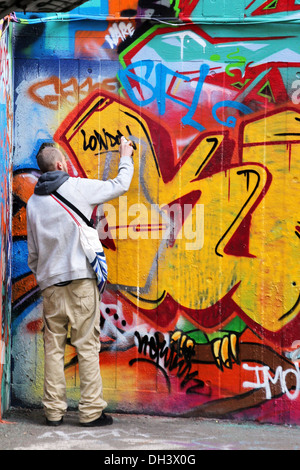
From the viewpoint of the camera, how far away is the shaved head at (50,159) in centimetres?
448

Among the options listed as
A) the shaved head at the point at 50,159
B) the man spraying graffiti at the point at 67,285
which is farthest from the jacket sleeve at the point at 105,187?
the shaved head at the point at 50,159

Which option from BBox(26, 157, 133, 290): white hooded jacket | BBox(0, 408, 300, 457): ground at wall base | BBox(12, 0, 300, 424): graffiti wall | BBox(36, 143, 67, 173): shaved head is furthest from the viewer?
BBox(12, 0, 300, 424): graffiti wall

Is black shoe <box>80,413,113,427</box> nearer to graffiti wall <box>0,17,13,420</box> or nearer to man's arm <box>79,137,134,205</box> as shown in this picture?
graffiti wall <box>0,17,13,420</box>

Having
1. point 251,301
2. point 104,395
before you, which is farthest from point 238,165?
point 104,395

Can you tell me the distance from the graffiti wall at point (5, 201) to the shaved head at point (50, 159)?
0.27 metres

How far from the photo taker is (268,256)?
4.60 metres

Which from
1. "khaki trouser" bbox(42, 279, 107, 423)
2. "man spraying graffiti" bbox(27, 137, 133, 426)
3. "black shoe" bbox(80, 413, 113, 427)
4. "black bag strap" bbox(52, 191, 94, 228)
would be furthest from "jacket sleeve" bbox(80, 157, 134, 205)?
"black shoe" bbox(80, 413, 113, 427)

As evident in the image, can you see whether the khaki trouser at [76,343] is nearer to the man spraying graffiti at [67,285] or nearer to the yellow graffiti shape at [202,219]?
the man spraying graffiti at [67,285]

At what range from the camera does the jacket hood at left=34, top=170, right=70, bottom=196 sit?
4359 mm

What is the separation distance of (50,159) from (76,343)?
1203 millimetres

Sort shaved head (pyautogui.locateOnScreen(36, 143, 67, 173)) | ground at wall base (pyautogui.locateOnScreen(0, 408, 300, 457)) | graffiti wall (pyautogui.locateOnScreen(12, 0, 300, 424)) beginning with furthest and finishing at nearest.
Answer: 1. graffiti wall (pyautogui.locateOnScreen(12, 0, 300, 424))
2. shaved head (pyautogui.locateOnScreen(36, 143, 67, 173))
3. ground at wall base (pyautogui.locateOnScreen(0, 408, 300, 457))

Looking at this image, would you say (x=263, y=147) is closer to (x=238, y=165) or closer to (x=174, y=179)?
(x=238, y=165)

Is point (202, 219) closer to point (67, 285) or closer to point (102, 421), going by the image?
point (67, 285)
